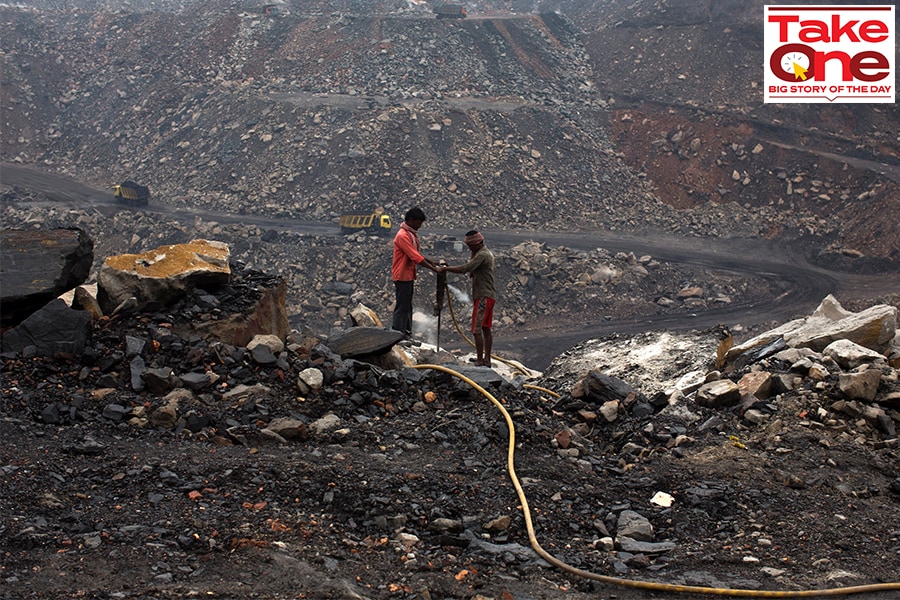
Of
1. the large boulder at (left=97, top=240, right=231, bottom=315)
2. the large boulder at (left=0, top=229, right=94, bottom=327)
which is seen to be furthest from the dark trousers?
the large boulder at (left=0, top=229, right=94, bottom=327)

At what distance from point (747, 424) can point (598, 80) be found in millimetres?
25910

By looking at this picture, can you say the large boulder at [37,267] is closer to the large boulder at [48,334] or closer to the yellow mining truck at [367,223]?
the large boulder at [48,334]

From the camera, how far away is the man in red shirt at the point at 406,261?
797cm

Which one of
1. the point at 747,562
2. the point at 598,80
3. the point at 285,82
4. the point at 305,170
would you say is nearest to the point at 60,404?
the point at 747,562

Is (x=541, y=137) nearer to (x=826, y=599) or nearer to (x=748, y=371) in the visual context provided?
(x=748, y=371)

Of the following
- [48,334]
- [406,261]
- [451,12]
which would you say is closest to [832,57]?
[451,12]

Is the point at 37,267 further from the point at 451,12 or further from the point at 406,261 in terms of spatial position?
the point at 451,12

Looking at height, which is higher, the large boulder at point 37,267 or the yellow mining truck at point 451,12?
the yellow mining truck at point 451,12

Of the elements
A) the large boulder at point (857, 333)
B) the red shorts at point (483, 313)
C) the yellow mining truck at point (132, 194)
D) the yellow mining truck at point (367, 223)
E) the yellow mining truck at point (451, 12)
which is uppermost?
the yellow mining truck at point (451, 12)

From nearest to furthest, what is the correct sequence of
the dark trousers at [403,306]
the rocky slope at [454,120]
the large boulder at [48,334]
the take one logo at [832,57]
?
the large boulder at [48,334], the dark trousers at [403,306], the rocky slope at [454,120], the take one logo at [832,57]

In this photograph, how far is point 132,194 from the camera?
77.0ft

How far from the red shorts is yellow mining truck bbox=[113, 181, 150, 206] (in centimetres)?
1828

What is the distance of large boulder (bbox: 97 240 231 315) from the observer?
270 inches

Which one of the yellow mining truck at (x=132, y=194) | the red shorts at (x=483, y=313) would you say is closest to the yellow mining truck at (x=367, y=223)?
the yellow mining truck at (x=132, y=194)
